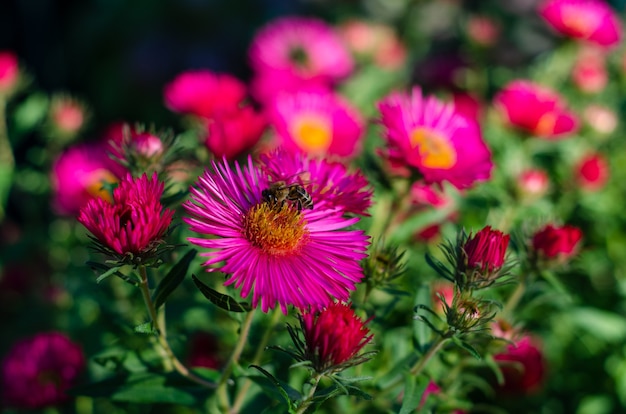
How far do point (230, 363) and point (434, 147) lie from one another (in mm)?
738

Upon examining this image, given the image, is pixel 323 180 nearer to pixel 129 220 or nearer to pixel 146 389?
pixel 129 220

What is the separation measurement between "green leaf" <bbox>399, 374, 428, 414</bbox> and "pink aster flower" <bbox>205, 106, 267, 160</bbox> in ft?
1.84

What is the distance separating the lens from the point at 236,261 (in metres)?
0.88

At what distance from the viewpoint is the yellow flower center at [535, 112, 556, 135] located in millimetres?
1758


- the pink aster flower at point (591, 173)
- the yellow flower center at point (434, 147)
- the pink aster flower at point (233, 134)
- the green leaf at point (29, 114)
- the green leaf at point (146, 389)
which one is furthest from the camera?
the green leaf at point (29, 114)

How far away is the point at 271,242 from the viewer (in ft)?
3.21

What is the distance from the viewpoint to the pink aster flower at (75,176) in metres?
1.72

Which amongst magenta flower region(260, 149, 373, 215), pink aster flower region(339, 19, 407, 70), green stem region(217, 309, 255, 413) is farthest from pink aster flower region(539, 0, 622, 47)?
green stem region(217, 309, 255, 413)

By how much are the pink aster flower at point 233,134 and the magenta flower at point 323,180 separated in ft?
0.59

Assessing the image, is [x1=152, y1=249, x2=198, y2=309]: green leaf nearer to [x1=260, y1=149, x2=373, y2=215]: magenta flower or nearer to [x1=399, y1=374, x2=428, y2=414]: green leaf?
[x1=260, y1=149, x2=373, y2=215]: magenta flower

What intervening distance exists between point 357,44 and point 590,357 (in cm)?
167

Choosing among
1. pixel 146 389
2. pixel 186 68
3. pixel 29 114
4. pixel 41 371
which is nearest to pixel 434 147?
pixel 146 389

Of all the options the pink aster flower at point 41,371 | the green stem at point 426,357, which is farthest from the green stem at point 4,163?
the green stem at point 426,357

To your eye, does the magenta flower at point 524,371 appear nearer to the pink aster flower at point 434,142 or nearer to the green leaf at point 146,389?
the pink aster flower at point 434,142
